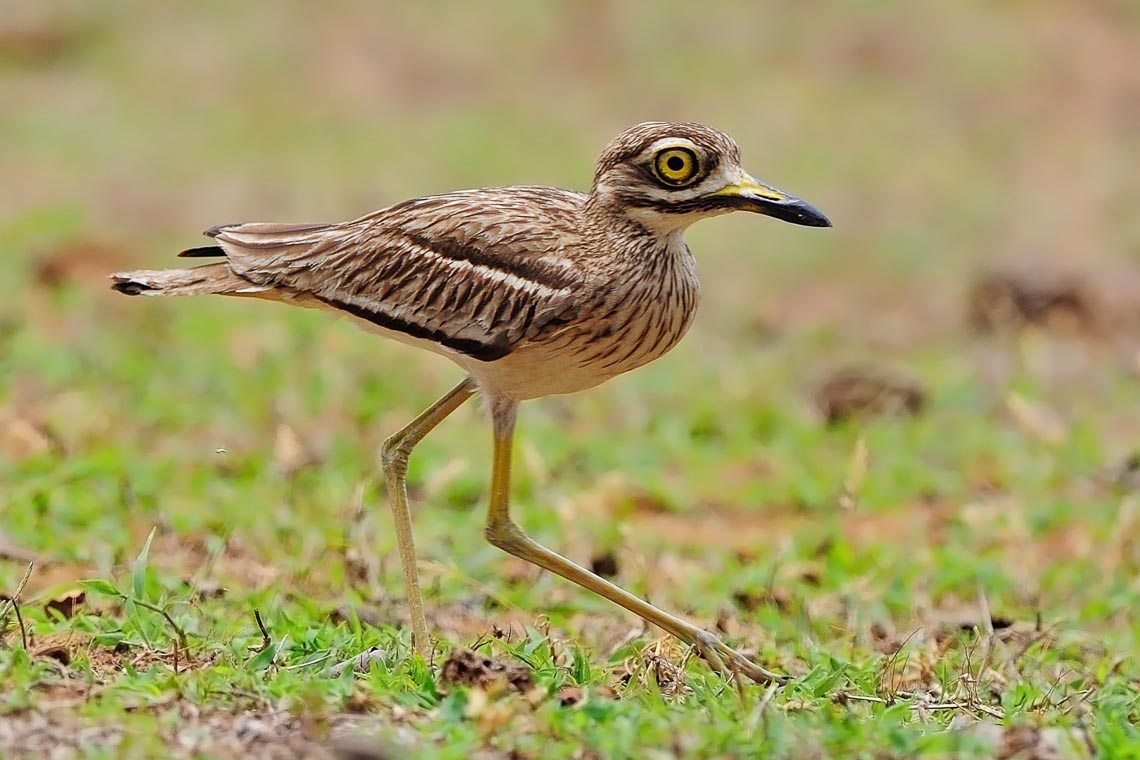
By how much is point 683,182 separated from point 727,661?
4.26ft

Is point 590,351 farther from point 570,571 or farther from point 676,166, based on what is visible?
point 570,571

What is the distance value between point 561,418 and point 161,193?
16.5ft

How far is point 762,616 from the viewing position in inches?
213

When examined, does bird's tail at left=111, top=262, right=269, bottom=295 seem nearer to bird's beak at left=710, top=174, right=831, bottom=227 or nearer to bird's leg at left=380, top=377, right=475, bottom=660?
bird's leg at left=380, top=377, right=475, bottom=660

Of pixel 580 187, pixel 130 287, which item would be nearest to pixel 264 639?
pixel 130 287

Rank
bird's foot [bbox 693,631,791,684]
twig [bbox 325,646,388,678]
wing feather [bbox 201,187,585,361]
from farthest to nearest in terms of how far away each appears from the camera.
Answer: wing feather [bbox 201,187,585,361] < bird's foot [bbox 693,631,791,684] < twig [bbox 325,646,388,678]

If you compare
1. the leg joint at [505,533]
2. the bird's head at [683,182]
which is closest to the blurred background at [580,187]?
the leg joint at [505,533]

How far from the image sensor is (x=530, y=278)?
4.44 metres

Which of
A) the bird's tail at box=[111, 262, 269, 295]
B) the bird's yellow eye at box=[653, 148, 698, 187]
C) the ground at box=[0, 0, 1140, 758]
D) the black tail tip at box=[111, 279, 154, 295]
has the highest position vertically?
the bird's yellow eye at box=[653, 148, 698, 187]

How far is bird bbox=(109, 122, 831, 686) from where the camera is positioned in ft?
14.3

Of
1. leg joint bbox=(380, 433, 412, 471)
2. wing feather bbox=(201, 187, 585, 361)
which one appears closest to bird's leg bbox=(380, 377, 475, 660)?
leg joint bbox=(380, 433, 412, 471)

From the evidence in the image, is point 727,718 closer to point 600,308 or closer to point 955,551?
point 600,308

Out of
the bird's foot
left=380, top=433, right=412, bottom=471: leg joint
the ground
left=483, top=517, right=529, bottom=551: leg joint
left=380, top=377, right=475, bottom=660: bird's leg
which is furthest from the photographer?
left=380, top=433, right=412, bottom=471: leg joint

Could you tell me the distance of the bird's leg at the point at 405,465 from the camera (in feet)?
15.2
